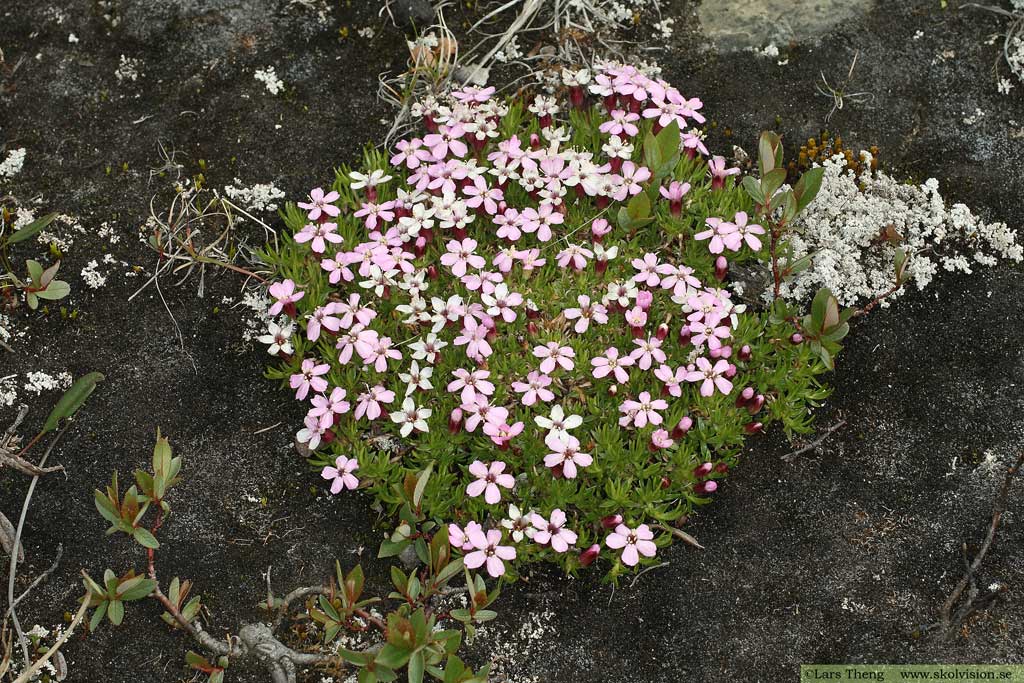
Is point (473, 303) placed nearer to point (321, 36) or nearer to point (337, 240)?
point (337, 240)

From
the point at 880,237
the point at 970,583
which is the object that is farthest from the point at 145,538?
the point at 880,237

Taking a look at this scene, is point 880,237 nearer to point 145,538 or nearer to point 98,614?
point 145,538

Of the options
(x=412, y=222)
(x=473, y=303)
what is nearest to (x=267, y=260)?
(x=412, y=222)

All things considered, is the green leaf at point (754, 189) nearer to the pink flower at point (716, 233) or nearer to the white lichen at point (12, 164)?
the pink flower at point (716, 233)

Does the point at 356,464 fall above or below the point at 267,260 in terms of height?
below

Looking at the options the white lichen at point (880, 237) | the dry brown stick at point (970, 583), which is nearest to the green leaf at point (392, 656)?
the dry brown stick at point (970, 583)
